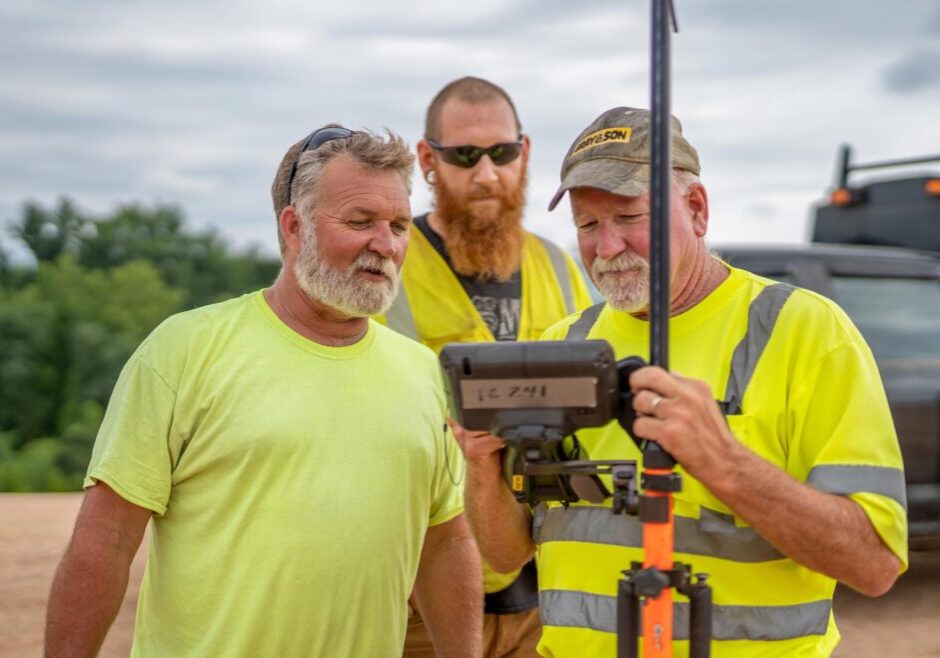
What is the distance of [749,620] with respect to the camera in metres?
2.21

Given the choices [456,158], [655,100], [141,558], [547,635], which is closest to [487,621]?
[547,635]

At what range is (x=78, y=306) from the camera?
23.7m

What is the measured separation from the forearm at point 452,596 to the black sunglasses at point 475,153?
4.87 feet

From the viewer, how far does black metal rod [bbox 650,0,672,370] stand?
1.81 metres

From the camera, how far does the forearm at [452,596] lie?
9.87ft

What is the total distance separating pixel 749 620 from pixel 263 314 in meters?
1.27

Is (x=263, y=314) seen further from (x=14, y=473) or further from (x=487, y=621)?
(x=14, y=473)

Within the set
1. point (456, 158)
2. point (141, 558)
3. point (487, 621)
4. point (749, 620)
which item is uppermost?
point (456, 158)

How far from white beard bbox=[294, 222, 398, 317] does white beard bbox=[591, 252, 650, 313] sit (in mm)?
577

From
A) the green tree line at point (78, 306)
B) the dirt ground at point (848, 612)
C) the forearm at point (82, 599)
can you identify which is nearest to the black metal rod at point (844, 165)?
the dirt ground at point (848, 612)

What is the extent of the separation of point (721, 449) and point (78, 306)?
76.1 ft

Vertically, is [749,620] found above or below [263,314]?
below

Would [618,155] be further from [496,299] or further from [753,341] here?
[496,299]

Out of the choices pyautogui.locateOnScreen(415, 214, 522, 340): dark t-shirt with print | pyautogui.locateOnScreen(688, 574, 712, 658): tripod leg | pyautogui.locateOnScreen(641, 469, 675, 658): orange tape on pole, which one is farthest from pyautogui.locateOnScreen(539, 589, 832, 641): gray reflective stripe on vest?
pyautogui.locateOnScreen(415, 214, 522, 340): dark t-shirt with print
